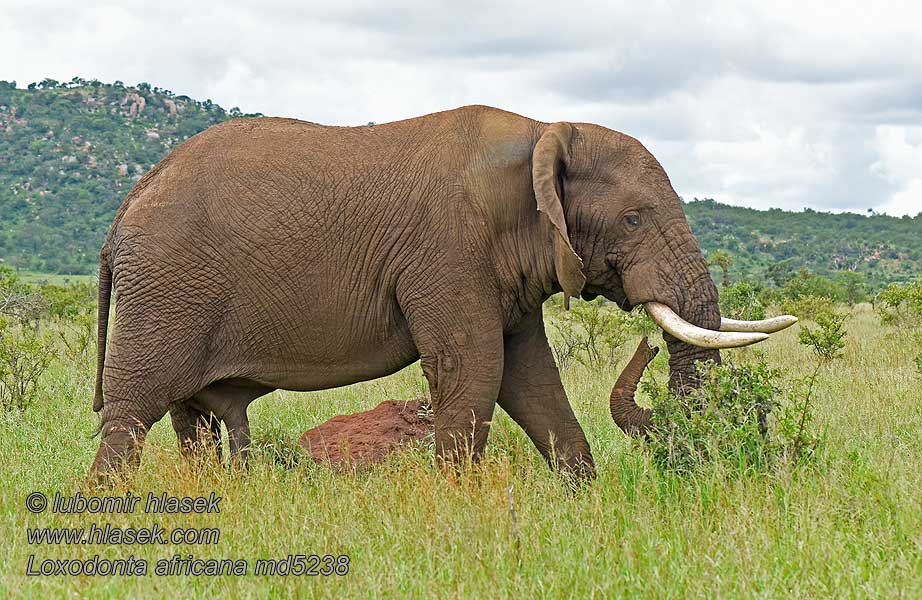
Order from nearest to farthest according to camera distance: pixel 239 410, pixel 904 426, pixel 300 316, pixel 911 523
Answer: pixel 911 523 → pixel 300 316 → pixel 239 410 → pixel 904 426

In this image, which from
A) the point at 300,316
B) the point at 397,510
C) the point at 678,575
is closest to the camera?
the point at 678,575

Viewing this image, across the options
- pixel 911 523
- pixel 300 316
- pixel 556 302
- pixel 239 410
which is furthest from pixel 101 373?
pixel 556 302

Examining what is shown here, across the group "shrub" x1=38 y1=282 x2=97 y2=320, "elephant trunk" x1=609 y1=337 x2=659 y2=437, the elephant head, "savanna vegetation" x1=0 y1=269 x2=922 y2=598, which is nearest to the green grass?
"savanna vegetation" x1=0 y1=269 x2=922 y2=598

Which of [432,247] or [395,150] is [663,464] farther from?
[395,150]

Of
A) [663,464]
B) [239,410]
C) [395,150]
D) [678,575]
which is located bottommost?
[678,575]

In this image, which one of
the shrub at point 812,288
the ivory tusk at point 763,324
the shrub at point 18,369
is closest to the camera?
the ivory tusk at point 763,324

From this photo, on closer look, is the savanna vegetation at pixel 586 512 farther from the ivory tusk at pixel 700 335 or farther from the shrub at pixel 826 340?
the shrub at pixel 826 340

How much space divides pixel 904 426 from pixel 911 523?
10.3 feet

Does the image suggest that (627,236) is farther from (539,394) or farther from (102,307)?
(102,307)

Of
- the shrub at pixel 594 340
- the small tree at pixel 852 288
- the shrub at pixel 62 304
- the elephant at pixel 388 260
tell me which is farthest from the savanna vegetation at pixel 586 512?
Answer: the small tree at pixel 852 288

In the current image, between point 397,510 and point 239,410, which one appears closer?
point 397,510

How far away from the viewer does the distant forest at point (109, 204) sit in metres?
58.7

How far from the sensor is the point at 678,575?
16.2ft

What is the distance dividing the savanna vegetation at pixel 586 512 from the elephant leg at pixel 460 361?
0.85ft
